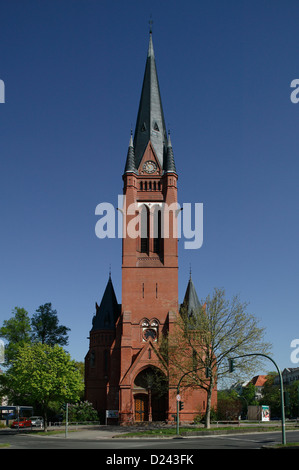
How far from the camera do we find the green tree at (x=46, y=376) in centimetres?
4497

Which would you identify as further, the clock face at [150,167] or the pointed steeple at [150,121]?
the pointed steeple at [150,121]

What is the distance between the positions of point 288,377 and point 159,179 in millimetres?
89227

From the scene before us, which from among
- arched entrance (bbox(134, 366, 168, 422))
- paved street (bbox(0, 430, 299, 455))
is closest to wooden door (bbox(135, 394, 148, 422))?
arched entrance (bbox(134, 366, 168, 422))

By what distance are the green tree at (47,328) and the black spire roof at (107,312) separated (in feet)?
19.1

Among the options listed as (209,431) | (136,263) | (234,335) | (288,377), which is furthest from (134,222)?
(288,377)

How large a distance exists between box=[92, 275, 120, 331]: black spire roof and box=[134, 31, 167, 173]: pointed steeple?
55.1ft

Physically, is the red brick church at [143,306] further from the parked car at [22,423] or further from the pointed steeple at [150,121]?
the parked car at [22,423]

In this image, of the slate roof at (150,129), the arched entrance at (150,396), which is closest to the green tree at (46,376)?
the arched entrance at (150,396)

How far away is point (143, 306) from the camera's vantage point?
181ft

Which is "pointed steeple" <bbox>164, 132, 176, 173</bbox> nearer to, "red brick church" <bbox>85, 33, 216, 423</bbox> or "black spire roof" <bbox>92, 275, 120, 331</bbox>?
"red brick church" <bbox>85, 33, 216, 423</bbox>

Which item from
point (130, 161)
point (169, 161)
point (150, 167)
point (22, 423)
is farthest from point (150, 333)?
point (130, 161)

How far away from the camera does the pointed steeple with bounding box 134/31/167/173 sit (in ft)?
206

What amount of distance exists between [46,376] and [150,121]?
116ft

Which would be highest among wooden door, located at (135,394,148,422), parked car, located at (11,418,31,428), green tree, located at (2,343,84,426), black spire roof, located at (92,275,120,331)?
black spire roof, located at (92,275,120,331)
